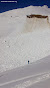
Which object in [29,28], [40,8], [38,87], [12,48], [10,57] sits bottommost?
[38,87]

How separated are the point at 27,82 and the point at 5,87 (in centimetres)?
38

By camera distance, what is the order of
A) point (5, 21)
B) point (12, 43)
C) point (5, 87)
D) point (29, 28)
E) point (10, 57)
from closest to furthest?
point (5, 87) → point (10, 57) → point (12, 43) → point (29, 28) → point (5, 21)

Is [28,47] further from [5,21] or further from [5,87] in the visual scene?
[5,21]

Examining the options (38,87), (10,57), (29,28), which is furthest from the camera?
(29,28)

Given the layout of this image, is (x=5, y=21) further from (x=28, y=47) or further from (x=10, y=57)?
(x=10, y=57)

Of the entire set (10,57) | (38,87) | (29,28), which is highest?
(29,28)

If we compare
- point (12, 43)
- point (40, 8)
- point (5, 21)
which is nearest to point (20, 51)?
point (12, 43)

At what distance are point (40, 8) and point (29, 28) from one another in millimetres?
41148

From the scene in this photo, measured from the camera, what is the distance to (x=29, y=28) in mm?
23109

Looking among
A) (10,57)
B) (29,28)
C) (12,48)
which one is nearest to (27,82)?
(10,57)

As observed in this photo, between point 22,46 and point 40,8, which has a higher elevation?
point 40,8

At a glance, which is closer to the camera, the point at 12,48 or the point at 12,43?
the point at 12,48

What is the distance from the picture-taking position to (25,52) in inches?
516

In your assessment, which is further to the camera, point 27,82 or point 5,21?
point 5,21
